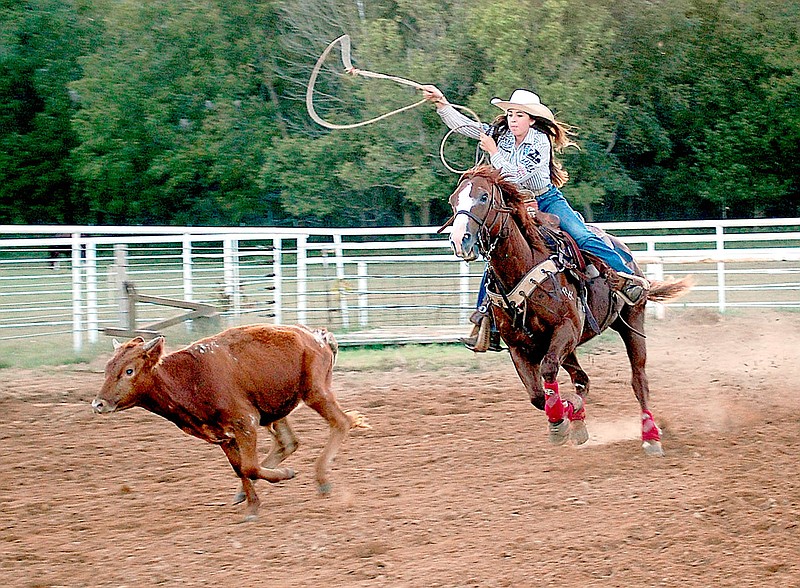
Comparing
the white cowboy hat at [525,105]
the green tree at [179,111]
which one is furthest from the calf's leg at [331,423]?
the green tree at [179,111]

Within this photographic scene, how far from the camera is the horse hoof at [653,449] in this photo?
6445 millimetres

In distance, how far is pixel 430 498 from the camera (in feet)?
18.1

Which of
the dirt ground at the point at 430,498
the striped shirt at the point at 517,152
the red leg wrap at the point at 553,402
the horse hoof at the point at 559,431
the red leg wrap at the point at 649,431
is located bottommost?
the dirt ground at the point at 430,498

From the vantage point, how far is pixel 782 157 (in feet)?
90.2

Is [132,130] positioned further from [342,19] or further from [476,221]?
[476,221]

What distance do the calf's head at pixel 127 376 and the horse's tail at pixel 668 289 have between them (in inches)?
162

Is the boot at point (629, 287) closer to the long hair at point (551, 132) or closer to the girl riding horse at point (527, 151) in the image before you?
the girl riding horse at point (527, 151)

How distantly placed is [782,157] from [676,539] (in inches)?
997

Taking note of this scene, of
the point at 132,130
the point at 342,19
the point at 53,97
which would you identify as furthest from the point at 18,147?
the point at 342,19

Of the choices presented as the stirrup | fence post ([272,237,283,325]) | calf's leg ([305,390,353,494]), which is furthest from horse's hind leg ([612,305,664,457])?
fence post ([272,237,283,325])

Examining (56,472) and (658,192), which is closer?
(56,472)

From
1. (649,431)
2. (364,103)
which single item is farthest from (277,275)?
(364,103)

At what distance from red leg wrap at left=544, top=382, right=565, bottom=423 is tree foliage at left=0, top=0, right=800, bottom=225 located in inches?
759

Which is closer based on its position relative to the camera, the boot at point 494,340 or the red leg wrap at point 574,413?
the red leg wrap at point 574,413
